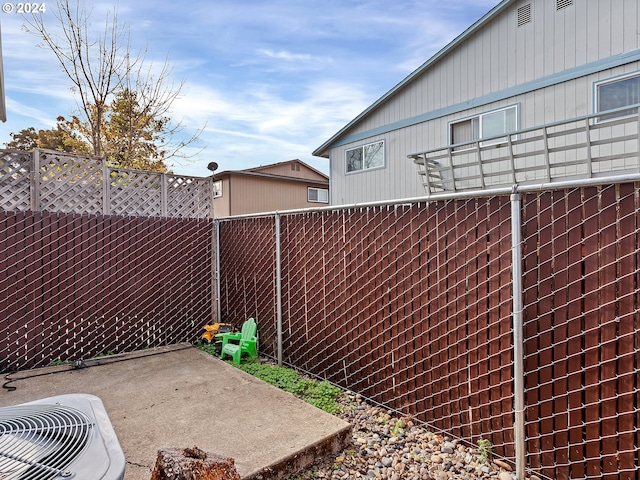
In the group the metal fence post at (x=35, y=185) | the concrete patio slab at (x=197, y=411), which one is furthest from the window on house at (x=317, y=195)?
the concrete patio slab at (x=197, y=411)

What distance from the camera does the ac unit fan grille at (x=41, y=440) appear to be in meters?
1.08

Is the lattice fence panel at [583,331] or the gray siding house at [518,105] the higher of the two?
the gray siding house at [518,105]

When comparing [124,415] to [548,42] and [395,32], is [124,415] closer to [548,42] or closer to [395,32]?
[395,32]

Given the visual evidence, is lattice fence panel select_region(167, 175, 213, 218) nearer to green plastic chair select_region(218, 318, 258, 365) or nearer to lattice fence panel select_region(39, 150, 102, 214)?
lattice fence panel select_region(39, 150, 102, 214)

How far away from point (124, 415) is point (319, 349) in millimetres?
1685

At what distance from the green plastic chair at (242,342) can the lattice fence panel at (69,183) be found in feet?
7.40

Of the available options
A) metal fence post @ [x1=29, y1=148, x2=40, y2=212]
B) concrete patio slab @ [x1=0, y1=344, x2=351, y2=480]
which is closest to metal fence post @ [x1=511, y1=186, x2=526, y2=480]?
concrete patio slab @ [x1=0, y1=344, x2=351, y2=480]

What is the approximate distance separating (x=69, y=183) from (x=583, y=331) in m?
5.04

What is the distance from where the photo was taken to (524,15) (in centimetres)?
643

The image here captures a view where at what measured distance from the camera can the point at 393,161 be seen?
334 inches

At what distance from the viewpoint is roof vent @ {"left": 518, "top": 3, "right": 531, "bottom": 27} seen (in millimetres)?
6366

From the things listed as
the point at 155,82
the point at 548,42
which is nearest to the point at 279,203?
the point at 155,82

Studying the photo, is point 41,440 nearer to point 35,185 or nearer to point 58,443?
point 58,443

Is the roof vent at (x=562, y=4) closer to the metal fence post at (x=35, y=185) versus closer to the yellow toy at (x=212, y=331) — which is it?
the yellow toy at (x=212, y=331)
